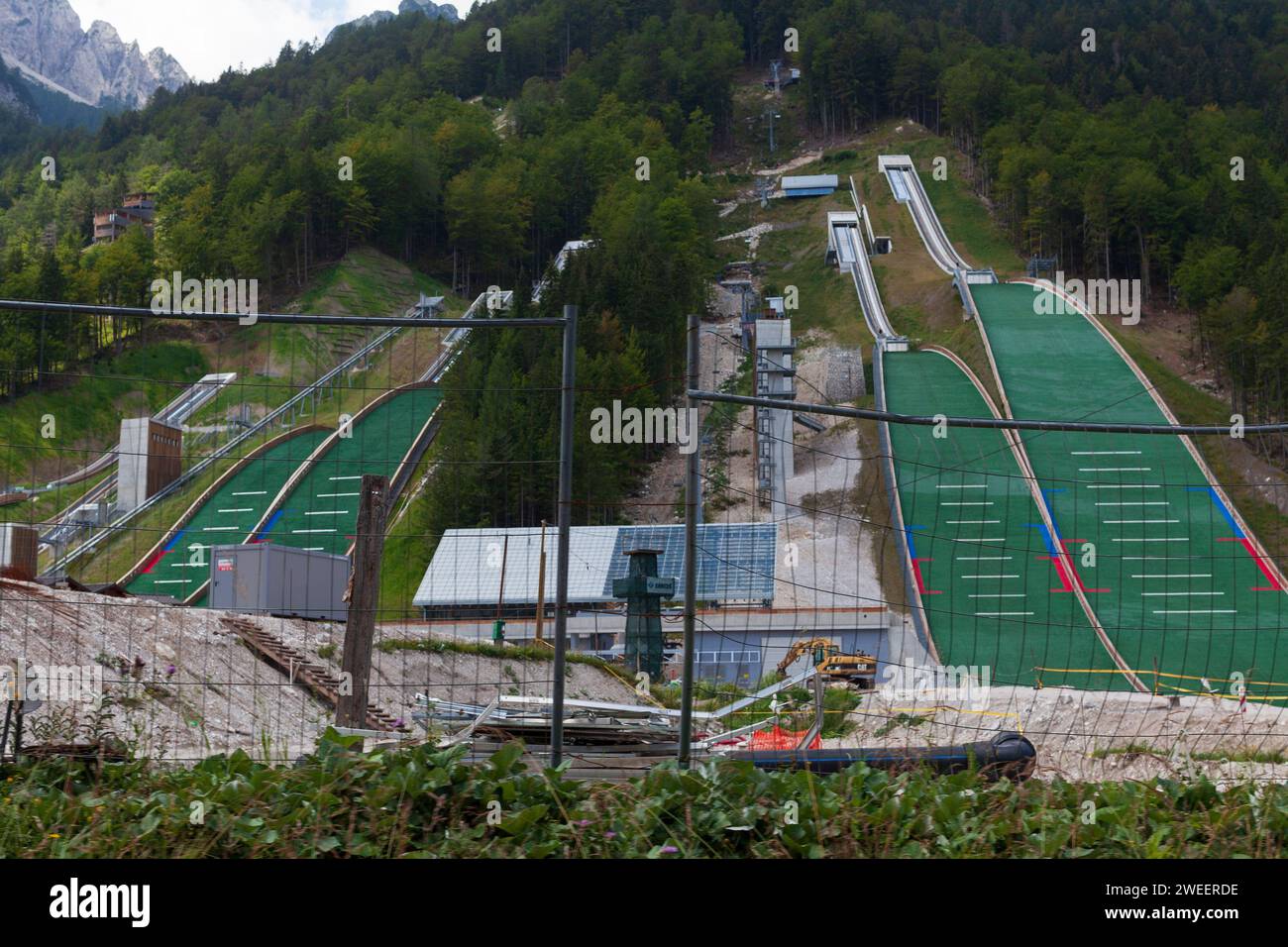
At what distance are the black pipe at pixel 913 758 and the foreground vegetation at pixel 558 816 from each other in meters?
0.36

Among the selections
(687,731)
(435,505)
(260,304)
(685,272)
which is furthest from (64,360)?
(260,304)

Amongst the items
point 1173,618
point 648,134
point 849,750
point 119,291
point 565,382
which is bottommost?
point 1173,618

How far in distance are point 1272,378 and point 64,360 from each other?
40998 millimetres

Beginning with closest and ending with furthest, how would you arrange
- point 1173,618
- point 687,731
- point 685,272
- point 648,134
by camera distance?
point 687,731
point 1173,618
point 685,272
point 648,134

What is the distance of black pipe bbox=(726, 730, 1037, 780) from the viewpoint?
5.39 m

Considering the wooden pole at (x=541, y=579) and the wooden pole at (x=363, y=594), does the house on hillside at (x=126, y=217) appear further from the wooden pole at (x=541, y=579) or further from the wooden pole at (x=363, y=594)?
the wooden pole at (x=363, y=594)

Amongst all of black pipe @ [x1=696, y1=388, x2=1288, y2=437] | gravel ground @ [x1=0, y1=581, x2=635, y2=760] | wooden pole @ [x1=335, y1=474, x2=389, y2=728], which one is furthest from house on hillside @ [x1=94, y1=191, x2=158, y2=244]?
black pipe @ [x1=696, y1=388, x2=1288, y2=437]

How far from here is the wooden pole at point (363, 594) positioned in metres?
8.64

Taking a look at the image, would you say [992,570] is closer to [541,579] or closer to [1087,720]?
[1087,720]

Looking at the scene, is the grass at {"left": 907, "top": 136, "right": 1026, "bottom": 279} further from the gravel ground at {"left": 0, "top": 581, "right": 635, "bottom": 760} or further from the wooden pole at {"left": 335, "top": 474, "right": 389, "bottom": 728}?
the wooden pole at {"left": 335, "top": 474, "right": 389, "bottom": 728}

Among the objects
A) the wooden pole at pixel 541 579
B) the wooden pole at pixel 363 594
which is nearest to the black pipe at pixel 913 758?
the wooden pole at pixel 541 579

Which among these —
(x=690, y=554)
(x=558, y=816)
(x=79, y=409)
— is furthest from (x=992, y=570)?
(x=558, y=816)
